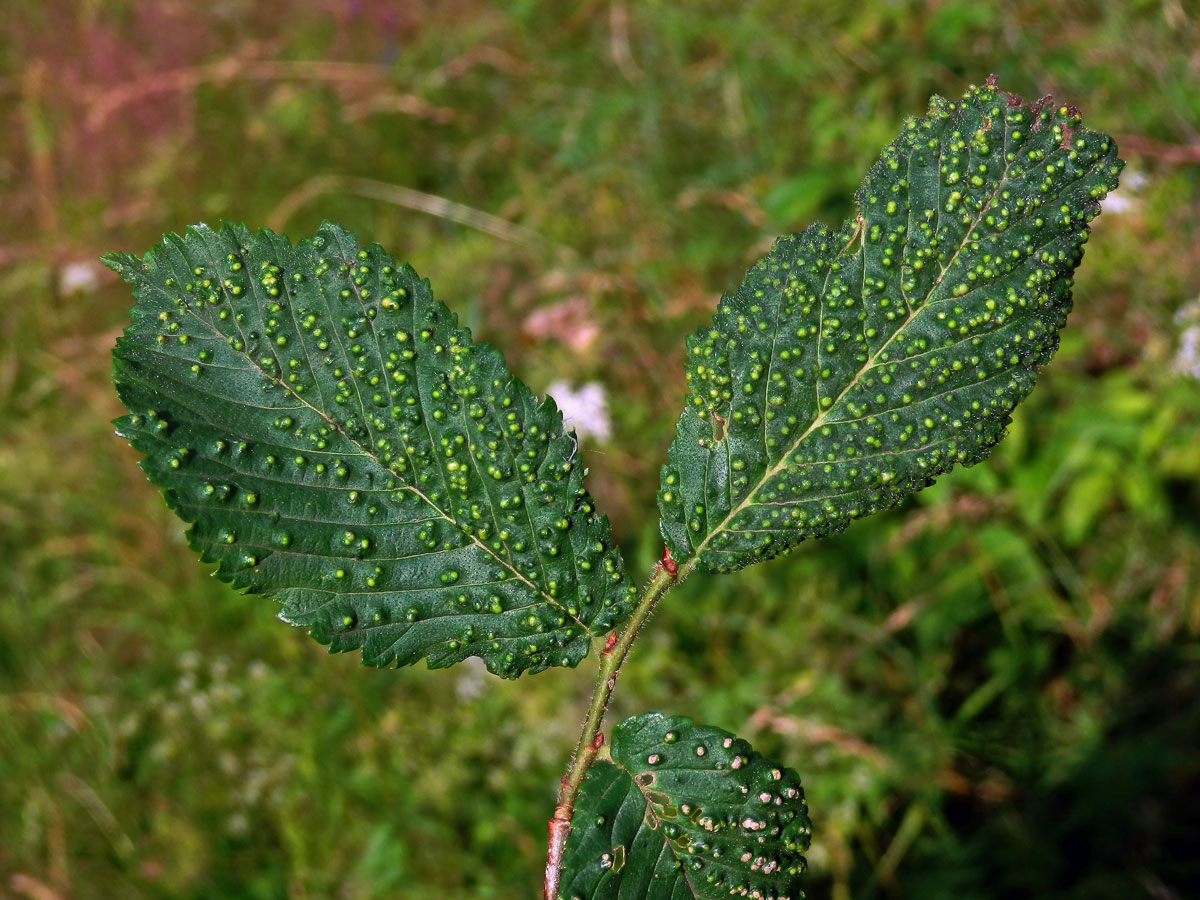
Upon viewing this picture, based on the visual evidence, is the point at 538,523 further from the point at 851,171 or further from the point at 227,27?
the point at 227,27

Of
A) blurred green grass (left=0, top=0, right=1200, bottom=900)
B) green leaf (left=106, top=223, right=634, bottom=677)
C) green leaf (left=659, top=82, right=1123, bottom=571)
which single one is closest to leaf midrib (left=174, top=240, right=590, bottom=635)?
green leaf (left=106, top=223, right=634, bottom=677)

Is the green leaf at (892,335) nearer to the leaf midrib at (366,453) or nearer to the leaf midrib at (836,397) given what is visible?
the leaf midrib at (836,397)

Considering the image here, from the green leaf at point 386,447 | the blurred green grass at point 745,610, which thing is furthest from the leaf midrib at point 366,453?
the blurred green grass at point 745,610

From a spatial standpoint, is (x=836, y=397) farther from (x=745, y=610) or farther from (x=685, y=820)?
(x=745, y=610)

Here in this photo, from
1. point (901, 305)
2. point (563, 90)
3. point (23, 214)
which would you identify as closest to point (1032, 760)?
point (901, 305)

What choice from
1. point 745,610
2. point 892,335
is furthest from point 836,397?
point 745,610
